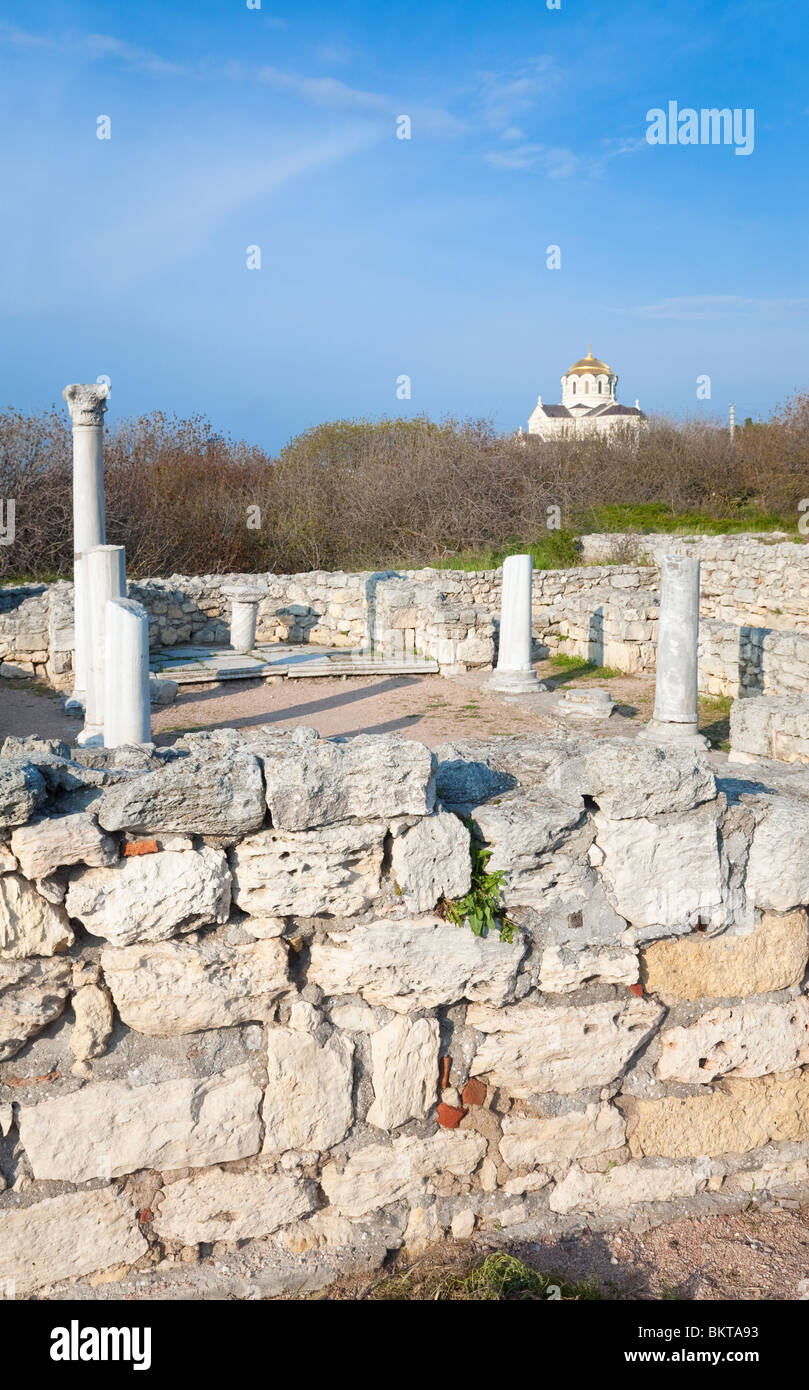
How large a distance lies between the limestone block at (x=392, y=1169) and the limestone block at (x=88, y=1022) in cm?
74

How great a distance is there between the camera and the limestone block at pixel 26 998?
246cm

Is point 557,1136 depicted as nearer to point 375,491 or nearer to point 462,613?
point 462,613

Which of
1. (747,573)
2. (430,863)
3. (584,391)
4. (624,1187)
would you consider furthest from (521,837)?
(584,391)

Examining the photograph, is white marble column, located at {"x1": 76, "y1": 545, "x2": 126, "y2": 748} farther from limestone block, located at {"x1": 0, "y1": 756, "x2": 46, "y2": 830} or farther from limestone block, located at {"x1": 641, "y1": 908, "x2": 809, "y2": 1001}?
limestone block, located at {"x1": 641, "y1": 908, "x2": 809, "y2": 1001}

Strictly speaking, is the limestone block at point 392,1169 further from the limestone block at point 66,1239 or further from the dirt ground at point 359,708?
the dirt ground at point 359,708

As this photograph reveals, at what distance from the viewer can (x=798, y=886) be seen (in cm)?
300

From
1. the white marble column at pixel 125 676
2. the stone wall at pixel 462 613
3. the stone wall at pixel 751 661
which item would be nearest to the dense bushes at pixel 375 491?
the stone wall at pixel 462 613

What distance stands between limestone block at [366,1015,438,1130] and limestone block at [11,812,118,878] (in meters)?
0.93

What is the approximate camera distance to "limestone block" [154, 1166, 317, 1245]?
8.46 ft

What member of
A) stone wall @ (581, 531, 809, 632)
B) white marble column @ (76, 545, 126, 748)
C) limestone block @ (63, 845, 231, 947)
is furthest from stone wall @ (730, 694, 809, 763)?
limestone block @ (63, 845, 231, 947)

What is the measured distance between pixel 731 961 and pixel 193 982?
164cm
